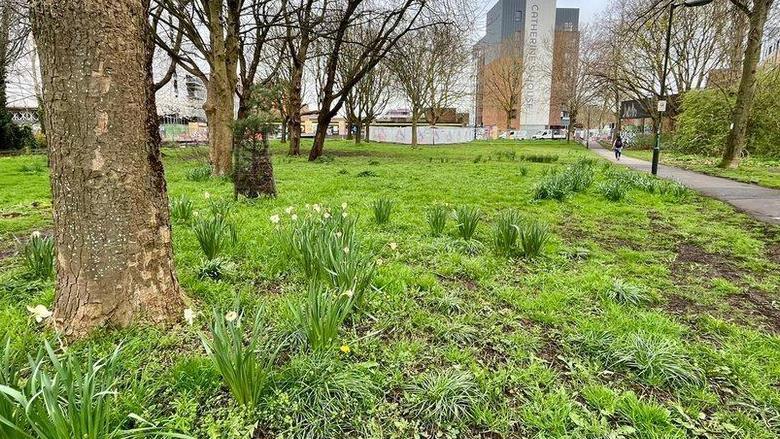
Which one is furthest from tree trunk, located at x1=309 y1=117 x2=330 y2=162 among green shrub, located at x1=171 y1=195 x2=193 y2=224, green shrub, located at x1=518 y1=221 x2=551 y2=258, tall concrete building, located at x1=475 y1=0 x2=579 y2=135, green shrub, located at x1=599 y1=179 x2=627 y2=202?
tall concrete building, located at x1=475 y1=0 x2=579 y2=135

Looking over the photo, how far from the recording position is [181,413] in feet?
6.27

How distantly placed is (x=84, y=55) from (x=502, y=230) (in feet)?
12.0

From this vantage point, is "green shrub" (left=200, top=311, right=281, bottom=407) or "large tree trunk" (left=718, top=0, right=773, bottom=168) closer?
"green shrub" (left=200, top=311, right=281, bottom=407)

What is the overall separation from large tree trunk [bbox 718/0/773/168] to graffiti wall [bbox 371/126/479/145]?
2894cm

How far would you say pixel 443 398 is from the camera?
2.13 meters

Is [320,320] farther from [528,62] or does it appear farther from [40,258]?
[528,62]

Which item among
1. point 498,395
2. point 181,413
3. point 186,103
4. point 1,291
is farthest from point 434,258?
point 186,103

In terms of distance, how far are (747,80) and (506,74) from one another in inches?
1440

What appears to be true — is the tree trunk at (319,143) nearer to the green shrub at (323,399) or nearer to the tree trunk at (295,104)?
the tree trunk at (295,104)

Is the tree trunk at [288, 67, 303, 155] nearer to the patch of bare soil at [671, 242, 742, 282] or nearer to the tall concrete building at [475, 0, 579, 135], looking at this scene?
the patch of bare soil at [671, 242, 742, 282]

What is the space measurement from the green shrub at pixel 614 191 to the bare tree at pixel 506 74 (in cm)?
4156

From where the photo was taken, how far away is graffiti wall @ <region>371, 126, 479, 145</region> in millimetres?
43031

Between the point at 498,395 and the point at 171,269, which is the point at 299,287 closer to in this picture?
the point at 171,269

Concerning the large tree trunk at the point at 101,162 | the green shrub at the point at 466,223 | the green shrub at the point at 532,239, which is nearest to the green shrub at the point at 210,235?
the large tree trunk at the point at 101,162
